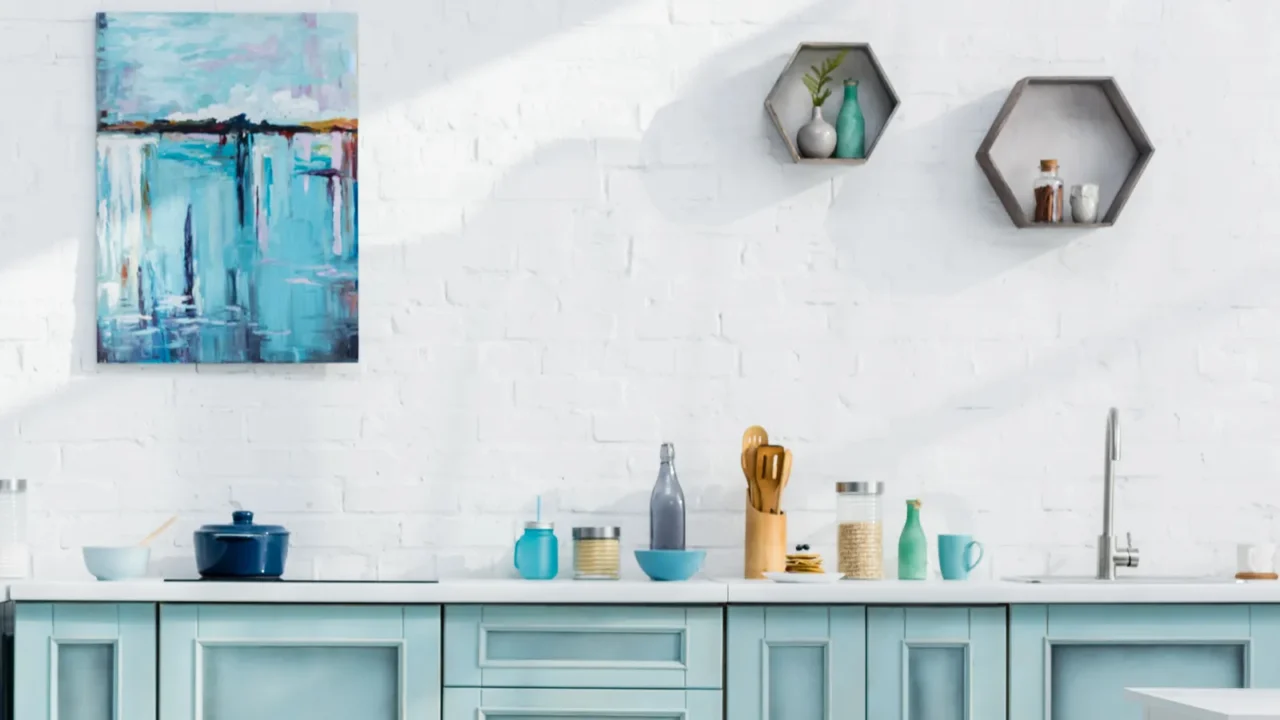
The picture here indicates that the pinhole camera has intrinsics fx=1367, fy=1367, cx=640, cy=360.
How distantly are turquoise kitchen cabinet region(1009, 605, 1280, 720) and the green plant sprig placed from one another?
142cm

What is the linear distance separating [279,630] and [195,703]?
9.5 inches

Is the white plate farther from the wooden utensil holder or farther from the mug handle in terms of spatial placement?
the mug handle

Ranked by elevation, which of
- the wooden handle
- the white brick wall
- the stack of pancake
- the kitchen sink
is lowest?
the kitchen sink

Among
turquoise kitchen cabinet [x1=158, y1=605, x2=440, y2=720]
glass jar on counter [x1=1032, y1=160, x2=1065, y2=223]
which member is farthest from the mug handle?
turquoise kitchen cabinet [x1=158, y1=605, x2=440, y2=720]

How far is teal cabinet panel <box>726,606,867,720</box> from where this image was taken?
3.07 m

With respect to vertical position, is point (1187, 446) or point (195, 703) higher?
point (1187, 446)

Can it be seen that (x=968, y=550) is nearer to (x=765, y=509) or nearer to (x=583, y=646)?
(x=765, y=509)

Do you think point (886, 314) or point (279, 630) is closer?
point (279, 630)

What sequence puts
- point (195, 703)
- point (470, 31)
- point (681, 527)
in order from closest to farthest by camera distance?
1. point (195, 703)
2. point (681, 527)
3. point (470, 31)

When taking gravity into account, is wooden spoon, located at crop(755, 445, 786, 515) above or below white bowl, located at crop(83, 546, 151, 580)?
above

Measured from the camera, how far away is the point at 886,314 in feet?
12.1

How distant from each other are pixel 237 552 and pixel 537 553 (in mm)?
718

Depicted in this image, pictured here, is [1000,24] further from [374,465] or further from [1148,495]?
[374,465]

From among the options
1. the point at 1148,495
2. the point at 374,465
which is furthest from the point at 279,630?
the point at 1148,495
